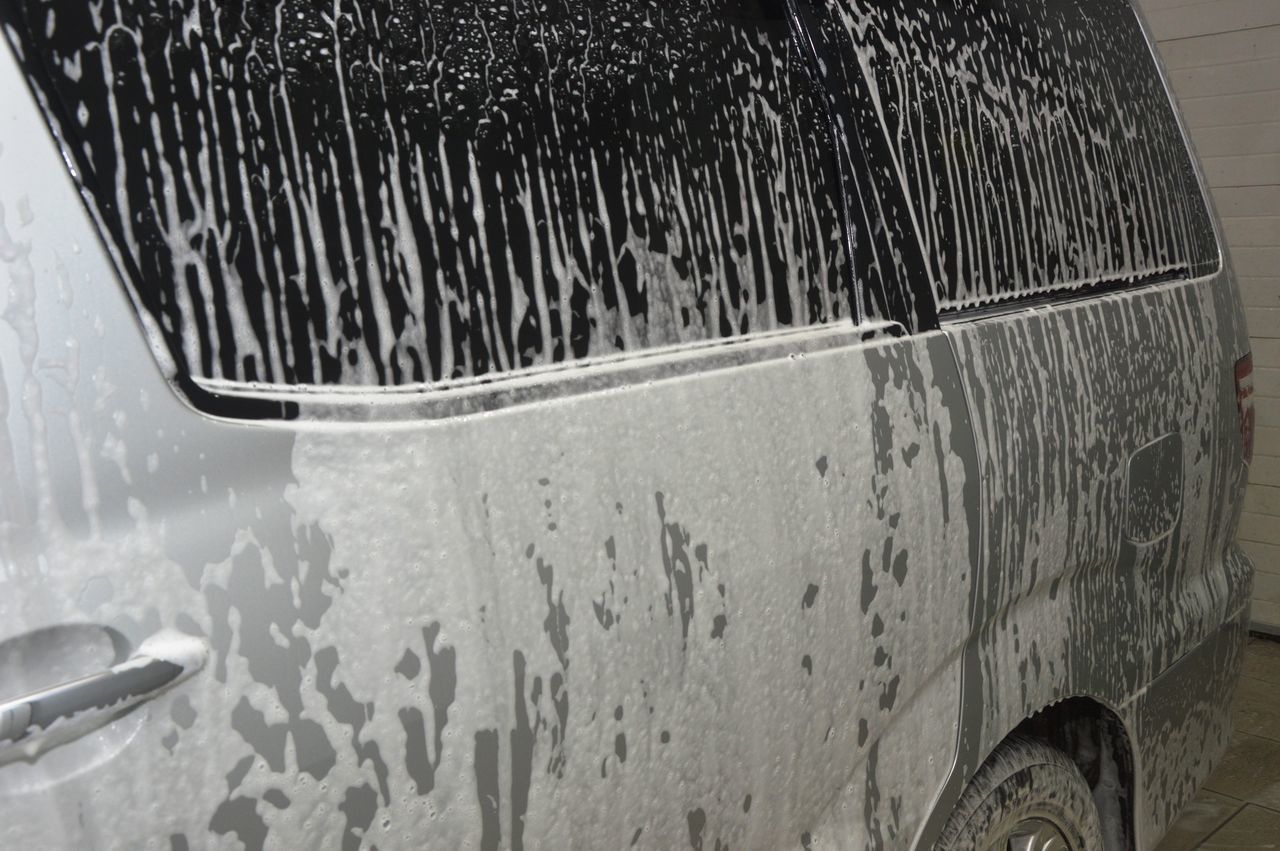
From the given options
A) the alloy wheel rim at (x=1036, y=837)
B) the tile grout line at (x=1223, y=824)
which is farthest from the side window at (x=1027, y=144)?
the tile grout line at (x=1223, y=824)

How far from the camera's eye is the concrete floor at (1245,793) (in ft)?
8.99

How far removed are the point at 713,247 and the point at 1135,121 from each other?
1.13 meters

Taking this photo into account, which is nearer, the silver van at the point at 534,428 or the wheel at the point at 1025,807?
the silver van at the point at 534,428

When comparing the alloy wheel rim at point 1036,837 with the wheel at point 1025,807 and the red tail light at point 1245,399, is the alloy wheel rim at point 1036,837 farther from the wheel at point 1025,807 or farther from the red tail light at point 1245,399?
the red tail light at point 1245,399

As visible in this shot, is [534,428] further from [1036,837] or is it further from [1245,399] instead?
[1245,399]

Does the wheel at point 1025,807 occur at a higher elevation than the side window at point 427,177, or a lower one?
lower

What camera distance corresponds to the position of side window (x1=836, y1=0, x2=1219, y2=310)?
1.33 metres

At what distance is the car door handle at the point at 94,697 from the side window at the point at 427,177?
0.17 meters

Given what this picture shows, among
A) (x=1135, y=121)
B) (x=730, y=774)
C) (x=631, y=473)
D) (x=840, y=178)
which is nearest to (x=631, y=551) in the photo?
(x=631, y=473)

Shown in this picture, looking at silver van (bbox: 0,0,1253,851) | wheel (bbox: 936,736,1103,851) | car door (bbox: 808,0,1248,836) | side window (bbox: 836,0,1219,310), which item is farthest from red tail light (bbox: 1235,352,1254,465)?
wheel (bbox: 936,736,1103,851)

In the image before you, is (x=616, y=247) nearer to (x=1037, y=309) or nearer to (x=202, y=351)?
(x=202, y=351)

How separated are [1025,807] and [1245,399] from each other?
88 centimetres

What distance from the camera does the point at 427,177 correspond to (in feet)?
2.77

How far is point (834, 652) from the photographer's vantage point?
1103 millimetres
